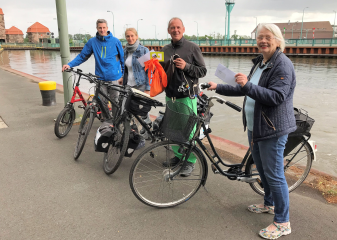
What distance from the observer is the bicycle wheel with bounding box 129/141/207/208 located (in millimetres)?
2875

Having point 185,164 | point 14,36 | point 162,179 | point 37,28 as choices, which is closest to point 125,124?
point 162,179

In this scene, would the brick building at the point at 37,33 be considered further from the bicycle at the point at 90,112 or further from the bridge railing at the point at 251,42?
the bicycle at the point at 90,112

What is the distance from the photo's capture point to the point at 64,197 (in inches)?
130

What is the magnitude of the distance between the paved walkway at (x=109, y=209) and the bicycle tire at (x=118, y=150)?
0.12m

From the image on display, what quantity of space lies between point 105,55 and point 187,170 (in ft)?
10.3

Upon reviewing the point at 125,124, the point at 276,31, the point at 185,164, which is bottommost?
the point at 185,164

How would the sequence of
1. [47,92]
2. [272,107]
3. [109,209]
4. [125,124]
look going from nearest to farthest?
[272,107], [109,209], [125,124], [47,92]

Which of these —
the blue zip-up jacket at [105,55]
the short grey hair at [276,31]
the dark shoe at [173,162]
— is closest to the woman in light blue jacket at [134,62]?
the blue zip-up jacket at [105,55]

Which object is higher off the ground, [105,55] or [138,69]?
[105,55]

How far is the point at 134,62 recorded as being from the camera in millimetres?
4973

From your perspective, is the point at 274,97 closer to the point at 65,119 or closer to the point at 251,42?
the point at 65,119

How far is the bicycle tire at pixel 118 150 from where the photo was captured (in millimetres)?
3639

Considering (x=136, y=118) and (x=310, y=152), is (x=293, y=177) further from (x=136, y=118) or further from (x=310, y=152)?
(x=136, y=118)

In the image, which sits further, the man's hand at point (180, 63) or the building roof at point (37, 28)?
the building roof at point (37, 28)
